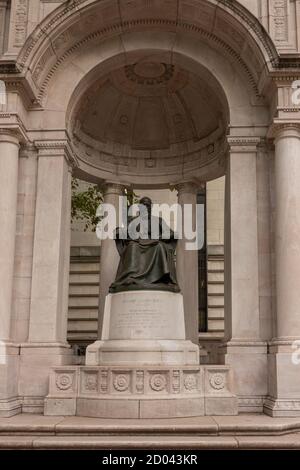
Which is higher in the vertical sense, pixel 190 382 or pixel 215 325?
pixel 215 325

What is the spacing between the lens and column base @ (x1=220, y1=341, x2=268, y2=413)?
14.4 m

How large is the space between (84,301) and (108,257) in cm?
740

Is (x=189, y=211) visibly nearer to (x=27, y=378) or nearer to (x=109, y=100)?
(x=109, y=100)

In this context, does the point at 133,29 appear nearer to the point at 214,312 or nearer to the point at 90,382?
the point at 90,382

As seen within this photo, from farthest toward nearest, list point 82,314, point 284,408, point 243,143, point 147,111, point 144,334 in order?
point 82,314 < point 147,111 < point 243,143 < point 144,334 < point 284,408

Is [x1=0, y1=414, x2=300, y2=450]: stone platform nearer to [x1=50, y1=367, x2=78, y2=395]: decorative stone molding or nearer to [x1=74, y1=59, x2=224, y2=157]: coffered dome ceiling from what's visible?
[x1=50, y1=367, x2=78, y2=395]: decorative stone molding

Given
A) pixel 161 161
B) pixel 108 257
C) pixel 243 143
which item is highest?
pixel 161 161

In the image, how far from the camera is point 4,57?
15242mm

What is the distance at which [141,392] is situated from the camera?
1299 centimetres

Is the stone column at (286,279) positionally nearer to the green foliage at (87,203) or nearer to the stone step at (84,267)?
the green foliage at (87,203)

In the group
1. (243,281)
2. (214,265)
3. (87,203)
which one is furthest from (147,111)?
(243,281)

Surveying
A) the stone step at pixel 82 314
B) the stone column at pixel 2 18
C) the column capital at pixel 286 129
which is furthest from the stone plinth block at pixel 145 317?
the stone step at pixel 82 314

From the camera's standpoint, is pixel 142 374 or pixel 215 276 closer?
pixel 142 374
